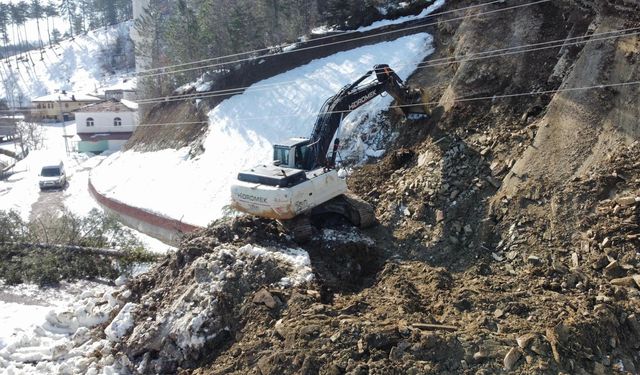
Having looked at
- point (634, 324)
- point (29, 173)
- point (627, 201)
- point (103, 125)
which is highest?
point (627, 201)

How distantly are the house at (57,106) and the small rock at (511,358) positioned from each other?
223 ft

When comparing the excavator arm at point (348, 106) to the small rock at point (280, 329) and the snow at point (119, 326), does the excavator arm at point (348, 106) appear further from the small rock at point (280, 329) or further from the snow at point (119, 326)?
the snow at point (119, 326)

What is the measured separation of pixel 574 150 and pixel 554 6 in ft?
20.1

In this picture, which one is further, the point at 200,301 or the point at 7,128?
the point at 7,128

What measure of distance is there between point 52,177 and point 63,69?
234 ft

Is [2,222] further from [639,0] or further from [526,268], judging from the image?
[639,0]

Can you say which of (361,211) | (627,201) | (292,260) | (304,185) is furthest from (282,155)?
(627,201)

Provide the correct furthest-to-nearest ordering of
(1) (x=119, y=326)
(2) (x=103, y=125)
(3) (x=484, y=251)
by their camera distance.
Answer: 1. (2) (x=103, y=125)
2. (3) (x=484, y=251)
3. (1) (x=119, y=326)

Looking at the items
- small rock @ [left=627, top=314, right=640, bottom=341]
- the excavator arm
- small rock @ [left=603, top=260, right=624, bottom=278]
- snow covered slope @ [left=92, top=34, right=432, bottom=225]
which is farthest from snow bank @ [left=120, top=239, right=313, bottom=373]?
snow covered slope @ [left=92, top=34, right=432, bottom=225]

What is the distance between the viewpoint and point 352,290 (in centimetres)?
1218

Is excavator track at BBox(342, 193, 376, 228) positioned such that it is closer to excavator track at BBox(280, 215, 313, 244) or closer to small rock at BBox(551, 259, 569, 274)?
excavator track at BBox(280, 215, 313, 244)

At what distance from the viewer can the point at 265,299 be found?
1117 centimetres

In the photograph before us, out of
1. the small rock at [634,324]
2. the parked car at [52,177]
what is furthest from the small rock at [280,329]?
the parked car at [52,177]

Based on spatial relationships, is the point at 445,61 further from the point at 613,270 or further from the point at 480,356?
the point at 480,356
